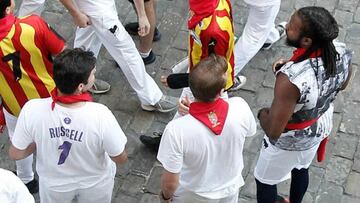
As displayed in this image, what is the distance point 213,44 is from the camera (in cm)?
453

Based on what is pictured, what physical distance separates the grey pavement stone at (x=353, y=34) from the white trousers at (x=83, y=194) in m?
3.37

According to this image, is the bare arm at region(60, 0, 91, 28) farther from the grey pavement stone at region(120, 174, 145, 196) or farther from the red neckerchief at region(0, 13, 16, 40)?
the grey pavement stone at region(120, 174, 145, 196)

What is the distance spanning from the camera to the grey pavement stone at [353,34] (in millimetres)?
6734

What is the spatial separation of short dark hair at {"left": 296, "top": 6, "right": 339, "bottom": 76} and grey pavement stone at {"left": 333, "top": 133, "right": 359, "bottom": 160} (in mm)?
1836

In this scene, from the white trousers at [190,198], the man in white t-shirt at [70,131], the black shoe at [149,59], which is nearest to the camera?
the man in white t-shirt at [70,131]

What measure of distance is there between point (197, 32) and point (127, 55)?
48.5 inches

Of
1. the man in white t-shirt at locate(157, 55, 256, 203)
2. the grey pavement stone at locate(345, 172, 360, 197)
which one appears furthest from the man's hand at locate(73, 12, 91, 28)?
the grey pavement stone at locate(345, 172, 360, 197)

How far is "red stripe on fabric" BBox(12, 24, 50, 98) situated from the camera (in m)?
4.33

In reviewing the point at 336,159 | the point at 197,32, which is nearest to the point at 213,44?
the point at 197,32

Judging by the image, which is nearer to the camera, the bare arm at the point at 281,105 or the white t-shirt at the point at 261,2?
the bare arm at the point at 281,105

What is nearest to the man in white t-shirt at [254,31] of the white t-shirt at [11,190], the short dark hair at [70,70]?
the short dark hair at [70,70]

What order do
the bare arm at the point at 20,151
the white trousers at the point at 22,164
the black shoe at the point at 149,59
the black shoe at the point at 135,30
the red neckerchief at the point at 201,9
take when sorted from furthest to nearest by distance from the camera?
the black shoe at the point at 135,30, the black shoe at the point at 149,59, the white trousers at the point at 22,164, the red neckerchief at the point at 201,9, the bare arm at the point at 20,151

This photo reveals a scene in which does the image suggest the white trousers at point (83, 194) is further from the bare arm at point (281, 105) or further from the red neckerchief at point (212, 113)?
the bare arm at point (281, 105)

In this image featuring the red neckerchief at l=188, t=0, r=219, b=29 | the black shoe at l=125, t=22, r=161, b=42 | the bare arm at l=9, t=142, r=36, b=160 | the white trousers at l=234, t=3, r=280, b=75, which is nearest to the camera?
the bare arm at l=9, t=142, r=36, b=160
